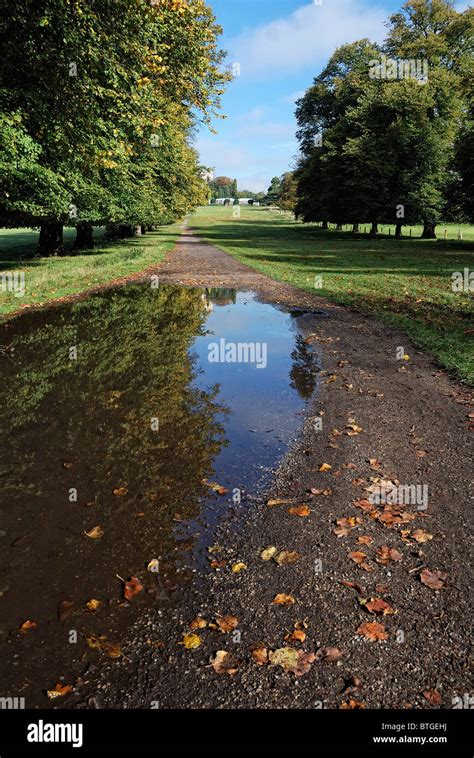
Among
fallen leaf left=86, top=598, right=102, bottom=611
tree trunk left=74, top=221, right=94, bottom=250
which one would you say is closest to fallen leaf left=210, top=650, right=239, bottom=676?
fallen leaf left=86, top=598, right=102, bottom=611

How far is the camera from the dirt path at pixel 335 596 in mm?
2564

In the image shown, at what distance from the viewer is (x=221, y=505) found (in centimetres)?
428

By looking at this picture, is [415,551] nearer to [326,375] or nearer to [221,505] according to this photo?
[221,505]

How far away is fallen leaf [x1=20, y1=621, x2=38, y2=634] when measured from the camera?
2.92 metres

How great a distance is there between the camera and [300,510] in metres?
4.22

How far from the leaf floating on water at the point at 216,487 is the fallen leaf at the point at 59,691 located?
2149 millimetres

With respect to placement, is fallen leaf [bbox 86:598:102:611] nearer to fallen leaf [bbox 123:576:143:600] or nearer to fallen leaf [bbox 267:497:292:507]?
fallen leaf [bbox 123:576:143:600]

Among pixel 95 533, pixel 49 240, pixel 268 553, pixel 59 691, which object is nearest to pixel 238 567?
pixel 268 553

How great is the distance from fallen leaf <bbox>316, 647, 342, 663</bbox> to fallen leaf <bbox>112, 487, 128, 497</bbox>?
236 centimetres

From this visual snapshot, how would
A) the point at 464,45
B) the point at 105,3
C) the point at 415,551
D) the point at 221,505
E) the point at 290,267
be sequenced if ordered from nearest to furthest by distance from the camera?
the point at 415,551 < the point at 221,505 < the point at 105,3 < the point at 290,267 < the point at 464,45

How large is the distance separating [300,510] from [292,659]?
1.58 m
